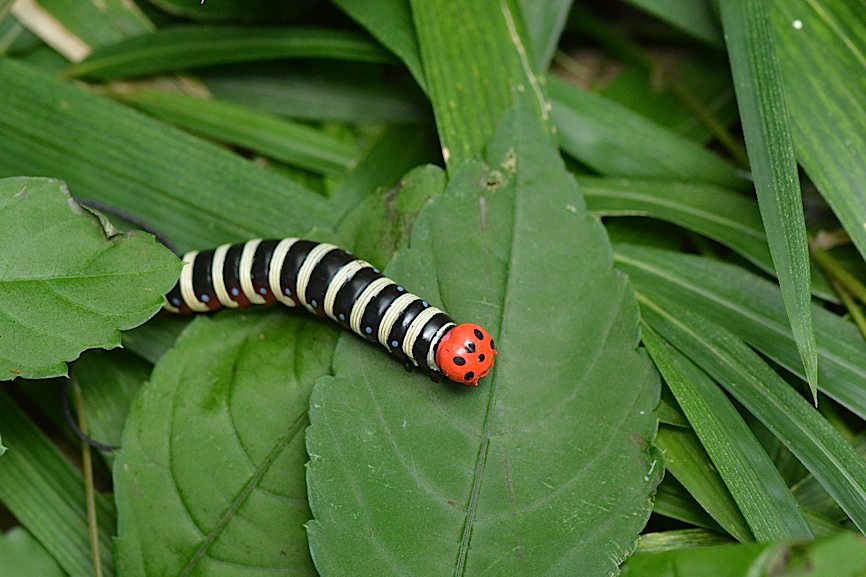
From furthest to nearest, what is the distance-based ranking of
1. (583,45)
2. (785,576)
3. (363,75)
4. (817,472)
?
1. (583,45)
2. (363,75)
3. (817,472)
4. (785,576)

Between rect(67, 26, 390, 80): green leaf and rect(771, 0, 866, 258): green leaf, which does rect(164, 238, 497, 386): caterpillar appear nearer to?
rect(67, 26, 390, 80): green leaf

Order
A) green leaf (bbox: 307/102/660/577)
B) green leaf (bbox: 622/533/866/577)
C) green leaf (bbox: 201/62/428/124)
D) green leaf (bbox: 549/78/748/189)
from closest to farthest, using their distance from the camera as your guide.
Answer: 1. green leaf (bbox: 622/533/866/577)
2. green leaf (bbox: 307/102/660/577)
3. green leaf (bbox: 549/78/748/189)
4. green leaf (bbox: 201/62/428/124)

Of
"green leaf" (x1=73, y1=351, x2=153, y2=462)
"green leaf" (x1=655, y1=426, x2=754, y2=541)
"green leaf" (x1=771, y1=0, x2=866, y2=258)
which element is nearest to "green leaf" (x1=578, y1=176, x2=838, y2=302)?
"green leaf" (x1=771, y1=0, x2=866, y2=258)

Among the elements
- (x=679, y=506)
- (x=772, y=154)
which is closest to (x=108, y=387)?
(x=679, y=506)

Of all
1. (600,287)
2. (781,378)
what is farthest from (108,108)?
(781,378)

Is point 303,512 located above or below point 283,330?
below

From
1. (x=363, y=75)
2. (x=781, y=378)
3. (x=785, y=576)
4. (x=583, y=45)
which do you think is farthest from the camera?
(x=583, y=45)

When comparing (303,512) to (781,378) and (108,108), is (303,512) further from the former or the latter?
(108,108)
